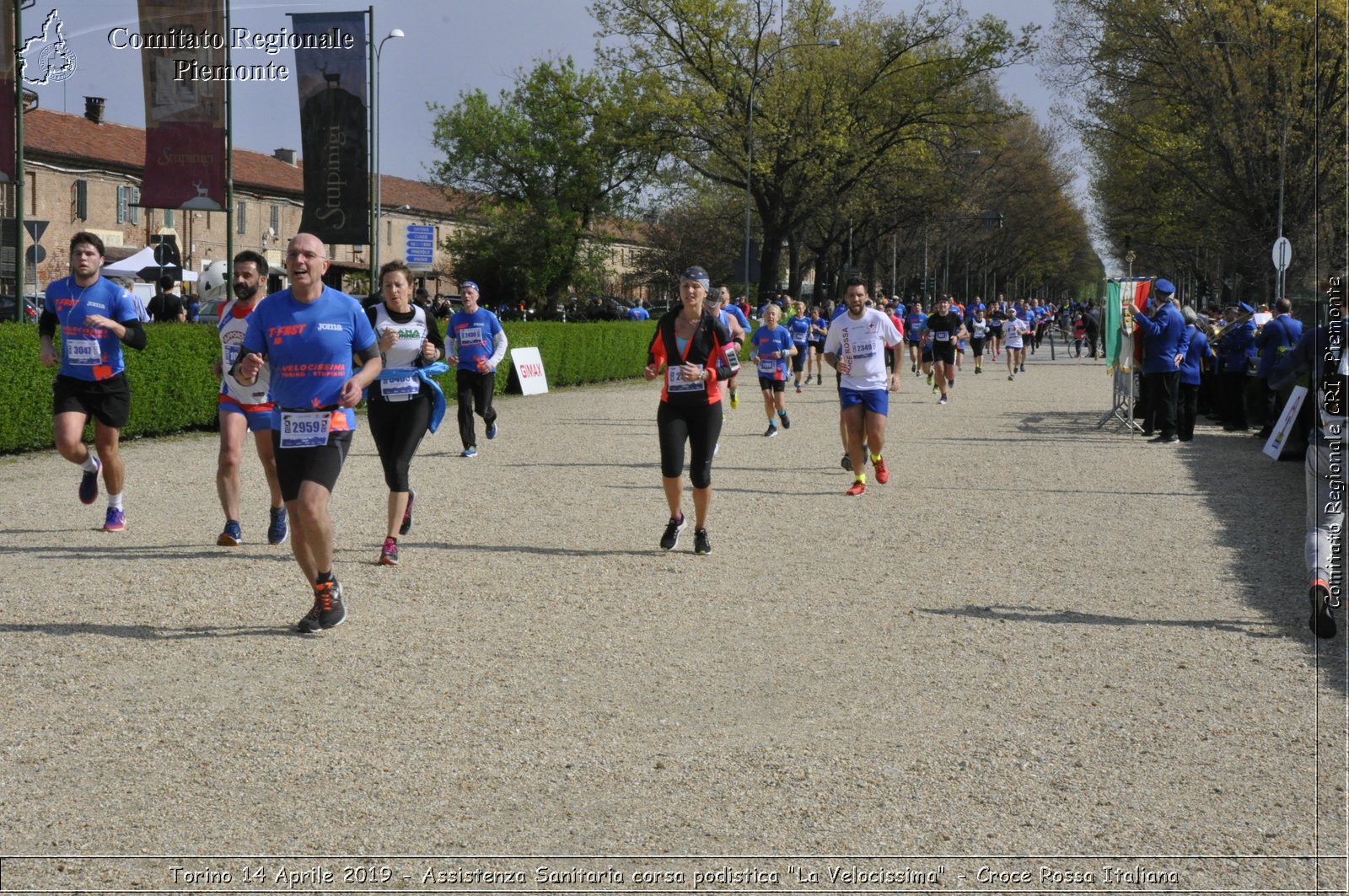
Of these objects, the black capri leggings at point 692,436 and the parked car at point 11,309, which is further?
the parked car at point 11,309

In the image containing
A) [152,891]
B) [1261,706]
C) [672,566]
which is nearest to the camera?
[152,891]

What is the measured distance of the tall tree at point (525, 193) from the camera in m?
61.6

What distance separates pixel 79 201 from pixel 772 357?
4737 cm

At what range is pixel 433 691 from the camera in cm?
593

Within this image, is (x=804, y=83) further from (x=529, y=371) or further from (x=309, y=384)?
(x=309, y=384)

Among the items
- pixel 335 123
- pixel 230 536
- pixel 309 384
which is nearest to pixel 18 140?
pixel 335 123

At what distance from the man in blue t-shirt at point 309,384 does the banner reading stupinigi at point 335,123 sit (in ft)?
48.2

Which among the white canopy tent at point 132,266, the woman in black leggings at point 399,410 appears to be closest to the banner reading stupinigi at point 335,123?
the woman in black leggings at point 399,410

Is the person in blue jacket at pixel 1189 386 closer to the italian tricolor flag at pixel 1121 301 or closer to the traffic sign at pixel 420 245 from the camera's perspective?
the italian tricolor flag at pixel 1121 301

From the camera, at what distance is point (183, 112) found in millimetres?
20281

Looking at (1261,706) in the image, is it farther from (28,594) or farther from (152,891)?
(28,594)

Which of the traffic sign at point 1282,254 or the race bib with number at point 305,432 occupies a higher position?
the traffic sign at point 1282,254

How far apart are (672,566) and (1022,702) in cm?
345

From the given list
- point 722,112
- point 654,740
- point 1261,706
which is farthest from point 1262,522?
point 722,112
